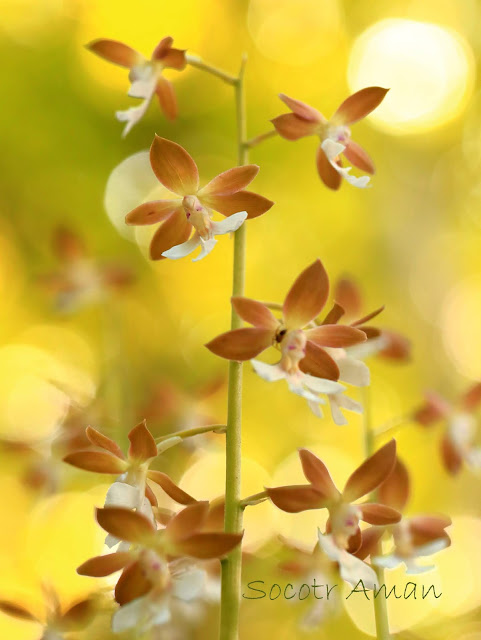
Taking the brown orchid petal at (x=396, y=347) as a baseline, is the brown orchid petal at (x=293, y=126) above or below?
above

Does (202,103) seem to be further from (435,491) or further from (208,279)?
(435,491)

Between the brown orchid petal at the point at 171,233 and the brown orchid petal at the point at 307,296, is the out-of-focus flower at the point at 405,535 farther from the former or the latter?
the brown orchid petal at the point at 171,233

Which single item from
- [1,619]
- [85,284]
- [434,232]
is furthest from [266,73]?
[1,619]

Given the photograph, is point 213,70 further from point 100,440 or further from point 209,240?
point 100,440

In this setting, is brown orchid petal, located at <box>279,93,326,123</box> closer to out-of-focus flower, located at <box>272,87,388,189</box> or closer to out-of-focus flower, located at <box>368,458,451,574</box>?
out-of-focus flower, located at <box>272,87,388,189</box>

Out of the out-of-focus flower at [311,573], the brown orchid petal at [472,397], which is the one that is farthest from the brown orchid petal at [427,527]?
the brown orchid petal at [472,397]

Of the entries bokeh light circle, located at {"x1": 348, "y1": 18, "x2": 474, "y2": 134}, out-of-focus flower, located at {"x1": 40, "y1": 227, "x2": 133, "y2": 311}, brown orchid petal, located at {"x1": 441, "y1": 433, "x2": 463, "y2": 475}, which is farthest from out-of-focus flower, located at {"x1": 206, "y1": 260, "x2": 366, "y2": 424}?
bokeh light circle, located at {"x1": 348, "y1": 18, "x2": 474, "y2": 134}
